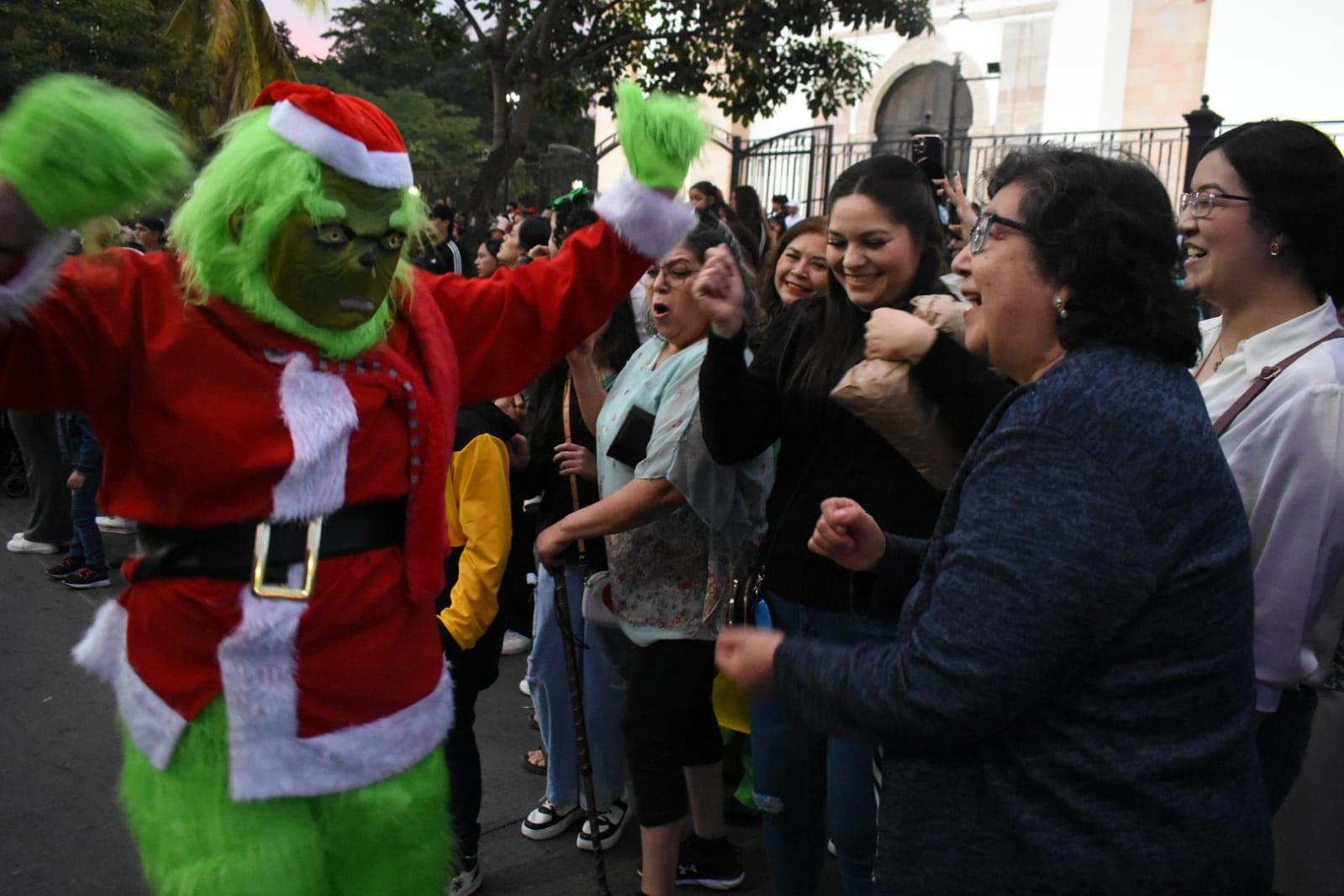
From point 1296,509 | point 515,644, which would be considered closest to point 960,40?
point 515,644

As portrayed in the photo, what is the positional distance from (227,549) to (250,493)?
105mm

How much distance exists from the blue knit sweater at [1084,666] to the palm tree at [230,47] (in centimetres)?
1215

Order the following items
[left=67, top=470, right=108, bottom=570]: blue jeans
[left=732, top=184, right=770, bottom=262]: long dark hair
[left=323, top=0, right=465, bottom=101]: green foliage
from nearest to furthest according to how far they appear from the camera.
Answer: [left=732, top=184, right=770, bottom=262]: long dark hair
[left=67, top=470, right=108, bottom=570]: blue jeans
[left=323, top=0, right=465, bottom=101]: green foliage

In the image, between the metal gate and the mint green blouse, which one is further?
the metal gate

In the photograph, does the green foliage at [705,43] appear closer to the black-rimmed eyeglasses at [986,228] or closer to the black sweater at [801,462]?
the black sweater at [801,462]

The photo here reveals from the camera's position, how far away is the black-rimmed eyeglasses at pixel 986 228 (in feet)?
5.07

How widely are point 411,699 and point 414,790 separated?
0.54ft

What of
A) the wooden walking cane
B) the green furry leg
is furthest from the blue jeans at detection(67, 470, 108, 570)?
the green furry leg

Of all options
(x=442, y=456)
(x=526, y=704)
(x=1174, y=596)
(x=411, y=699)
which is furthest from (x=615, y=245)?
(x=526, y=704)

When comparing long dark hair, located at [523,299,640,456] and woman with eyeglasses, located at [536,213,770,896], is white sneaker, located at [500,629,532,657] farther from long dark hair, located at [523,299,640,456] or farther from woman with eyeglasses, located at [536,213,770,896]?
woman with eyeglasses, located at [536,213,770,896]

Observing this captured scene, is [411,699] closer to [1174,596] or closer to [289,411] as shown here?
[289,411]

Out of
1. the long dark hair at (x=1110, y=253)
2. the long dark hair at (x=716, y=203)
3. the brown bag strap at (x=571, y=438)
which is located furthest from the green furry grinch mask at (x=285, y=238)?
the long dark hair at (x=716, y=203)

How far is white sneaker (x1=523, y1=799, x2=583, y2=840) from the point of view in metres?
3.58

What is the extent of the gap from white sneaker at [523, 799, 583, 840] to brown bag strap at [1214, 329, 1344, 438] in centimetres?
236
